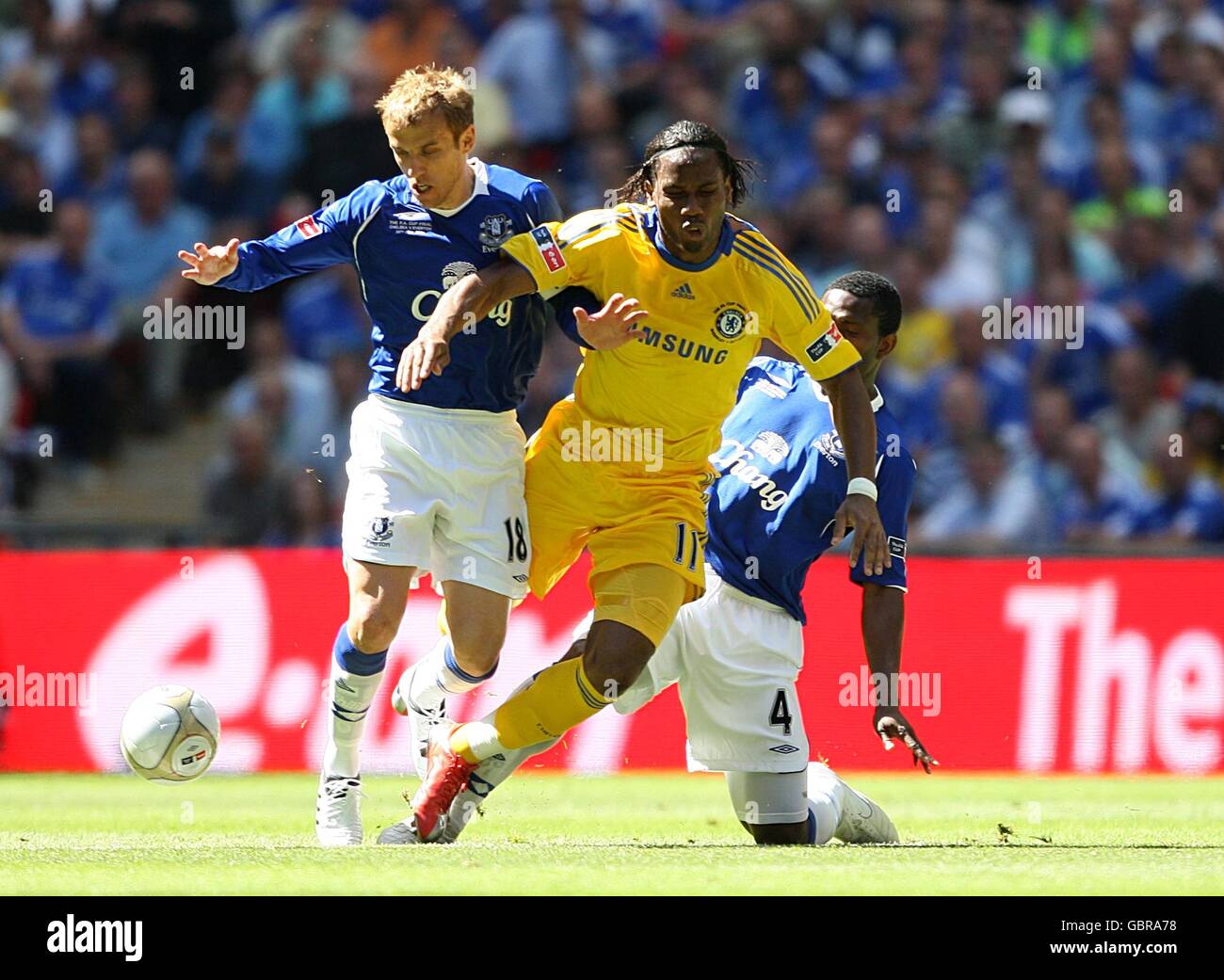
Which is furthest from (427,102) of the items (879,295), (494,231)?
(879,295)

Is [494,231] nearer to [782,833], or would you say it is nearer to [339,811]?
[339,811]

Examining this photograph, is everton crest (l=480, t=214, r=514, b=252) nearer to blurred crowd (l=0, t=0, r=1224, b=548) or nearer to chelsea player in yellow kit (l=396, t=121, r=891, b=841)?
chelsea player in yellow kit (l=396, t=121, r=891, b=841)

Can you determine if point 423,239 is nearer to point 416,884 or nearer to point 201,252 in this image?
point 201,252

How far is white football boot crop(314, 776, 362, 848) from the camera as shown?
637cm

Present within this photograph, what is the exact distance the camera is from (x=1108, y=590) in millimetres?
10391

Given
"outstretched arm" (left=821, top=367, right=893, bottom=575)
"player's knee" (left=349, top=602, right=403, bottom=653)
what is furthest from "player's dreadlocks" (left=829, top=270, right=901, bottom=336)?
"player's knee" (left=349, top=602, right=403, bottom=653)

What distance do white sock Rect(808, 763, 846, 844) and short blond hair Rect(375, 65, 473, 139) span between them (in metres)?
2.65

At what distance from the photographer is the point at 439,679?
6828 millimetres

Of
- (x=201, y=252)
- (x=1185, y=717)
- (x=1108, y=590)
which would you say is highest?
(x=201, y=252)

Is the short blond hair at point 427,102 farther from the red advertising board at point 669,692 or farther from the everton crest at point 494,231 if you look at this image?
the red advertising board at point 669,692

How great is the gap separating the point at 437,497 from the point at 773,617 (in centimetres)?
133

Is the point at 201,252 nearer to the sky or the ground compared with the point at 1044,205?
nearer to the ground

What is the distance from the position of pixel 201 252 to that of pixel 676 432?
5.79 ft
